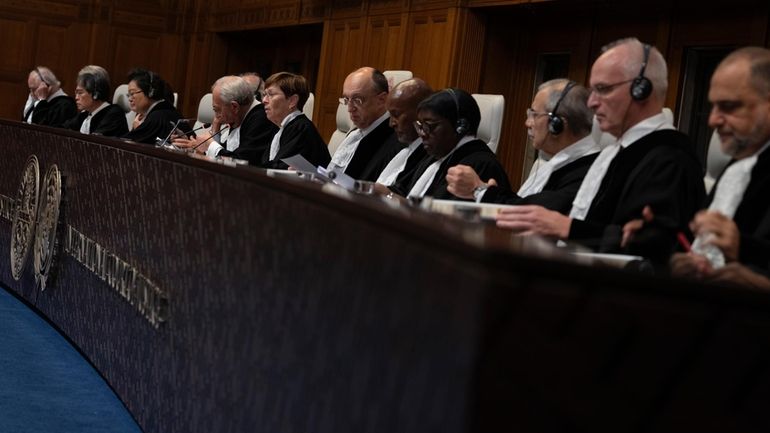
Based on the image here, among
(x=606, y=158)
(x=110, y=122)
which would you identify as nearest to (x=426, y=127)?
(x=606, y=158)

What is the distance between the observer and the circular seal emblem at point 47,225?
470cm

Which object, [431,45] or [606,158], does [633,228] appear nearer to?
[606,158]

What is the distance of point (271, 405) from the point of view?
219 cm

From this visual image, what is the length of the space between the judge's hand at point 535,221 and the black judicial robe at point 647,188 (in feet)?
0.11

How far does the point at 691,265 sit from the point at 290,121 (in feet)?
13.7

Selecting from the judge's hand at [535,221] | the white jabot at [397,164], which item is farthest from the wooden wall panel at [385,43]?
the judge's hand at [535,221]

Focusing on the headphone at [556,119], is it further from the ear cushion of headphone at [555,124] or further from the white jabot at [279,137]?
the white jabot at [279,137]

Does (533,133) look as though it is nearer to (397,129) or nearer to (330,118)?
(397,129)

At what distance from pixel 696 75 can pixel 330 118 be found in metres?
3.96

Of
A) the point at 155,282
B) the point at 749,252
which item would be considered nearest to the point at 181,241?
the point at 155,282

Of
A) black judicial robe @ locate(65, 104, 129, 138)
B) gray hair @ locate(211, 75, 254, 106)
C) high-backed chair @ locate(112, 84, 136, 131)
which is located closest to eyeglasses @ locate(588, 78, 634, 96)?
gray hair @ locate(211, 75, 254, 106)

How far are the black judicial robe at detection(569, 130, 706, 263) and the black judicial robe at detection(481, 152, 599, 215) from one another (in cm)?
37

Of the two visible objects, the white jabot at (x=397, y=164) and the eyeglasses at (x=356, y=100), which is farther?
the eyeglasses at (x=356, y=100)

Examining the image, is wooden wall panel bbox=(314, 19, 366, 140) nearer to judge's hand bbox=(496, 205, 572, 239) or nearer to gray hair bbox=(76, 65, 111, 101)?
gray hair bbox=(76, 65, 111, 101)
